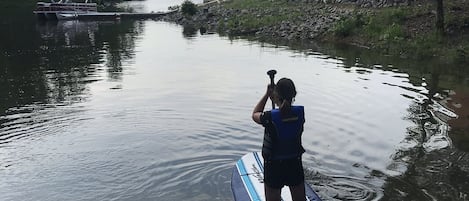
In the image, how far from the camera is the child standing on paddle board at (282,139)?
589 cm

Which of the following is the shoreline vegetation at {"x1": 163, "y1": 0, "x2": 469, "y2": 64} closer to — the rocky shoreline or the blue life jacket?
the rocky shoreline

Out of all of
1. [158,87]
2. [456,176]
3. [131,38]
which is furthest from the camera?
[131,38]

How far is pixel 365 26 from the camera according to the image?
31.0 metres

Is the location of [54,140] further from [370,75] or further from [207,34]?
[207,34]

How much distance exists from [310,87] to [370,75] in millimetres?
3671

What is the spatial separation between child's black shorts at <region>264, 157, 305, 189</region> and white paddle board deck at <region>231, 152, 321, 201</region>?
149 centimetres

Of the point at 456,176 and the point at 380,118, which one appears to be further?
the point at 380,118

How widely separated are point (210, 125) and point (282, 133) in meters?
7.65

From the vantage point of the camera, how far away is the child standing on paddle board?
5.89 meters

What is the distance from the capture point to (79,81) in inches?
806

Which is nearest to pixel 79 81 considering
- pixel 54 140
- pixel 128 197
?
pixel 54 140

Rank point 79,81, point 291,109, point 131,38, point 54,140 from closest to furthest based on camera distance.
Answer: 1. point 291,109
2. point 54,140
3. point 79,81
4. point 131,38

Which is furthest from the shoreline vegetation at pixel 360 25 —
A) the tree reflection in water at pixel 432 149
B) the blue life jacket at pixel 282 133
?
the blue life jacket at pixel 282 133

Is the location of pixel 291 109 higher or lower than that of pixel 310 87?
higher
